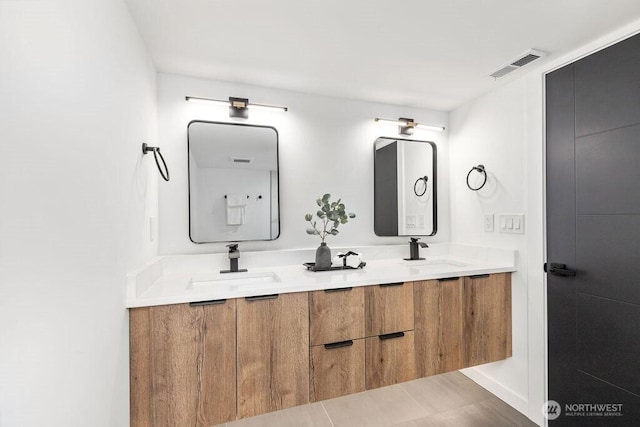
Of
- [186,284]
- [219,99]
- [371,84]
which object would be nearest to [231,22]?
[219,99]

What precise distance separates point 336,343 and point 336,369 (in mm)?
140

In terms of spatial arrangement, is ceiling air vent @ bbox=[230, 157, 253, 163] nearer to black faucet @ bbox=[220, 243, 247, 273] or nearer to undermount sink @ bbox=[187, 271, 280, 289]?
black faucet @ bbox=[220, 243, 247, 273]

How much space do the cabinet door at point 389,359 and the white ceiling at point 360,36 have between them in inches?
67.0

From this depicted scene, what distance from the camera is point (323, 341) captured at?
1659 mm

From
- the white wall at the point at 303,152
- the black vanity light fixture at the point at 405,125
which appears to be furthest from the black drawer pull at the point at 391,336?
the black vanity light fixture at the point at 405,125

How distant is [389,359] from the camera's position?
5.90 ft

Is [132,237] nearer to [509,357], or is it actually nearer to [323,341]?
[323,341]

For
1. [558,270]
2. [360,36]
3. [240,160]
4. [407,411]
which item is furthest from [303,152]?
[407,411]

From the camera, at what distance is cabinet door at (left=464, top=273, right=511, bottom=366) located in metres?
2.03

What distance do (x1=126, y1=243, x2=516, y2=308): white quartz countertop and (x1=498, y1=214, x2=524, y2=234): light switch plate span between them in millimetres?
155

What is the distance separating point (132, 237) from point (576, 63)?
2634 mm

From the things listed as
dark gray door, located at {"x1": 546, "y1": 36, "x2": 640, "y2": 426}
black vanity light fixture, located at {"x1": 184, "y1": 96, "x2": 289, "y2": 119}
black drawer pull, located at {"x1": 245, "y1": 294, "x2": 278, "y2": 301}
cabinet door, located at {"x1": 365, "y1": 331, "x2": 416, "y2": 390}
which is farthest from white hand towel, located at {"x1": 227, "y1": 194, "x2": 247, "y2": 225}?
dark gray door, located at {"x1": 546, "y1": 36, "x2": 640, "y2": 426}

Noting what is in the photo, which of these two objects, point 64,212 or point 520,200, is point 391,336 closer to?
point 520,200

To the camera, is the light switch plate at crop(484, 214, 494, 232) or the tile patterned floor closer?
the tile patterned floor
